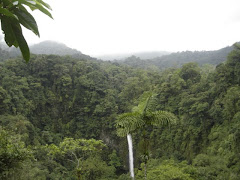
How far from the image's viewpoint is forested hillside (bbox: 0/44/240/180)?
829 cm

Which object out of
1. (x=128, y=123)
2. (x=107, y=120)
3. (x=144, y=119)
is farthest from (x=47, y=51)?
(x=128, y=123)

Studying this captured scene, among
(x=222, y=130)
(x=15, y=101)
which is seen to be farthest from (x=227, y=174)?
(x=15, y=101)

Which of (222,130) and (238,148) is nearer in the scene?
(238,148)

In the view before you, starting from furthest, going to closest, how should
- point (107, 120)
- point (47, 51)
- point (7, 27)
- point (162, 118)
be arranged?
point (47, 51) < point (107, 120) < point (162, 118) < point (7, 27)

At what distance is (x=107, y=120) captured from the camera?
18.9 m

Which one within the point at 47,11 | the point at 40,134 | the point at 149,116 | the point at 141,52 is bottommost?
the point at 40,134

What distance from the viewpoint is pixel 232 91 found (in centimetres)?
1147

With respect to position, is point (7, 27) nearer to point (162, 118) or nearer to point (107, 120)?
point (162, 118)

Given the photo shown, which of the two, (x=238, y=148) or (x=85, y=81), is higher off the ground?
(x=85, y=81)

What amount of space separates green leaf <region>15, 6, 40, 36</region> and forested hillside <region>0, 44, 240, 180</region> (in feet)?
14.9

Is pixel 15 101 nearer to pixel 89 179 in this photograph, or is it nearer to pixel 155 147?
pixel 89 179

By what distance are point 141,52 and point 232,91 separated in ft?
304

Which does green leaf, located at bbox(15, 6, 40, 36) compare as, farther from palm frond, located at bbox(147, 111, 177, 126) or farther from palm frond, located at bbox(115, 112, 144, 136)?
palm frond, located at bbox(147, 111, 177, 126)

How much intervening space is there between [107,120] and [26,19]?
1864cm
